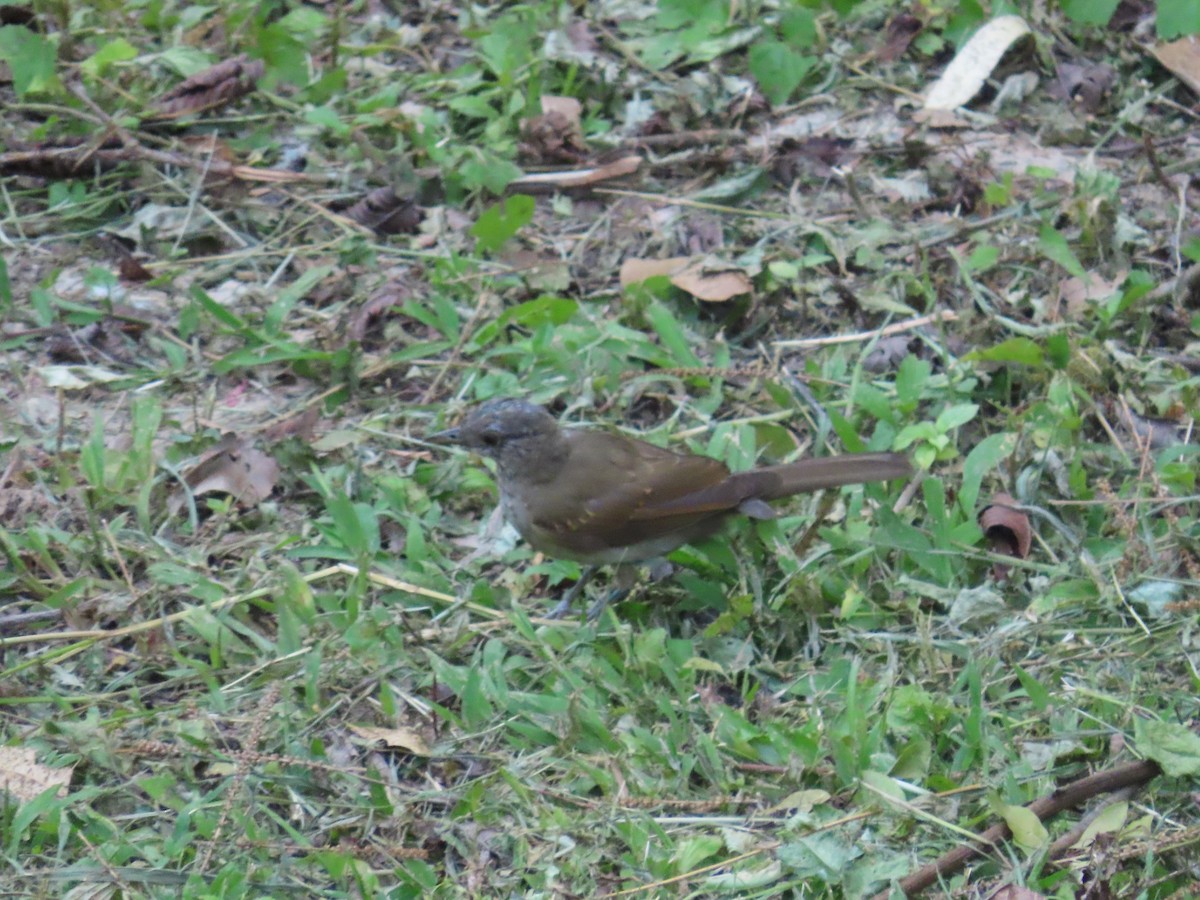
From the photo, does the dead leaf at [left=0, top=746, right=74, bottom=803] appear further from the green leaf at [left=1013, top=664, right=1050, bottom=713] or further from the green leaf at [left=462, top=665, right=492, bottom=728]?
the green leaf at [left=1013, top=664, right=1050, bottom=713]

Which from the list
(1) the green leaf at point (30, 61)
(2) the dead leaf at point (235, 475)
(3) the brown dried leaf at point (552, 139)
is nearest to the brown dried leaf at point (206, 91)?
(1) the green leaf at point (30, 61)

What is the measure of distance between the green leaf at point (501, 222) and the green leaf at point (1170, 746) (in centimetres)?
364

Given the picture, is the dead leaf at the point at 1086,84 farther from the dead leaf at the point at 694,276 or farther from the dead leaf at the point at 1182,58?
the dead leaf at the point at 694,276

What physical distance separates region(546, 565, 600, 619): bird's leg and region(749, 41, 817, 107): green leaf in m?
3.13

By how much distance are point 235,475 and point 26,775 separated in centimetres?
Answer: 152

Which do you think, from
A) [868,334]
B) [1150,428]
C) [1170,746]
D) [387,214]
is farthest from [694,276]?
[1170,746]

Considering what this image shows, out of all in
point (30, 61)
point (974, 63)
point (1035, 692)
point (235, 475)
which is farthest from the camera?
point (974, 63)

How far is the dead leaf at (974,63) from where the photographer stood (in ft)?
24.1

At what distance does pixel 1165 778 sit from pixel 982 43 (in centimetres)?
471

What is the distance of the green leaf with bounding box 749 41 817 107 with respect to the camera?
7211 millimetres

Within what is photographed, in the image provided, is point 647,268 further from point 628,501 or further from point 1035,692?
point 1035,692

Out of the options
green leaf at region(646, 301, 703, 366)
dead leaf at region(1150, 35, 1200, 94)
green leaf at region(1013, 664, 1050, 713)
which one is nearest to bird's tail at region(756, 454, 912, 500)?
green leaf at region(1013, 664, 1050, 713)

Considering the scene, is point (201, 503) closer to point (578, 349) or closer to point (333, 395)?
point (333, 395)

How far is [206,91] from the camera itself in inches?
284
